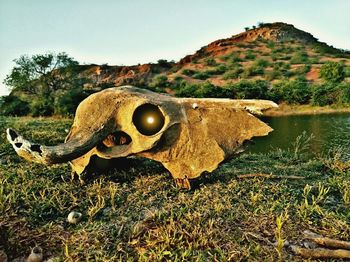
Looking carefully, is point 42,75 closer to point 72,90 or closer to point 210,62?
point 72,90

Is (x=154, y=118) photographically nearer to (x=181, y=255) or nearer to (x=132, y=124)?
(x=132, y=124)

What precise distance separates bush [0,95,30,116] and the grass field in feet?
57.8

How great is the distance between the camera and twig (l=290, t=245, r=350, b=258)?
259cm

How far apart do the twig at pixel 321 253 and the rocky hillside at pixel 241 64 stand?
86.3ft

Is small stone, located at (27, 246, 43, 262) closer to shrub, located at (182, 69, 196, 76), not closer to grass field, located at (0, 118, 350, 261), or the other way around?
grass field, located at (0, 118, 350, 261)

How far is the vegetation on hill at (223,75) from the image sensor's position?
2208cm

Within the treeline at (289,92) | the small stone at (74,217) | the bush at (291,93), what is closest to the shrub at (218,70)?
the treeline at (289,92)

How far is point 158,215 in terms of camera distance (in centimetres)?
315

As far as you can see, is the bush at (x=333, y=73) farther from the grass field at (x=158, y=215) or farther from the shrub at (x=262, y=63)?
the grass field at (x=158, y=215)

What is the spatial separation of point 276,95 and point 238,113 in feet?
67.0

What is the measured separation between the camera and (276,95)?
2312cm

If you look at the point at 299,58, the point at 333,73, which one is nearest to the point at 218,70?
the point at 299,58

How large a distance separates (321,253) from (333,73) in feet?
88.8

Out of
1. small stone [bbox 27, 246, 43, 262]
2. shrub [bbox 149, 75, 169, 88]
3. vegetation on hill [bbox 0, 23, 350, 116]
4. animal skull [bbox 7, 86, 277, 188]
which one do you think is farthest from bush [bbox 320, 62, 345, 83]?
small stone [bbox 27, 246, 43, 262]
